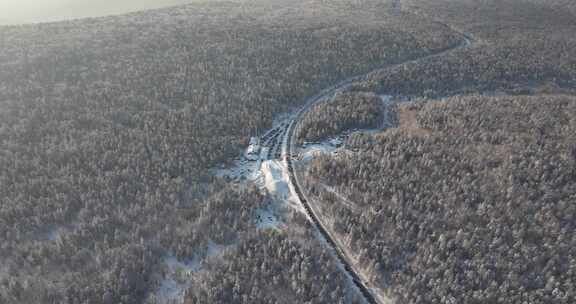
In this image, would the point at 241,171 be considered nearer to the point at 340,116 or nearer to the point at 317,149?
the point at 317,149

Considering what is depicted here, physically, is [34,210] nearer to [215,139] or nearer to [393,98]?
[215,139]

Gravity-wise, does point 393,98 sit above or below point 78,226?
above

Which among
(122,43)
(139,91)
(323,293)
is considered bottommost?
(323,293)

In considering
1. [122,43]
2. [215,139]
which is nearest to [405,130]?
[215,139]

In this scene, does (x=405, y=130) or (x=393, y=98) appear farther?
(x=393, y=98)

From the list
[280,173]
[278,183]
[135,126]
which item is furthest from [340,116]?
[135,126]

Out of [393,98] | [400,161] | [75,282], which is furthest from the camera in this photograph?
[393,98]

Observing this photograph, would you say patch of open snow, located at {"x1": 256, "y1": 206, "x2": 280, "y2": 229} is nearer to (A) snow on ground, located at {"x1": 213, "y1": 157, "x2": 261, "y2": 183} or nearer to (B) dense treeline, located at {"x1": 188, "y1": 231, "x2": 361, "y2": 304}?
(B) dense treeline, located at {"x1": 188, "y1": 231, "x2": 361, "y2": 304}
